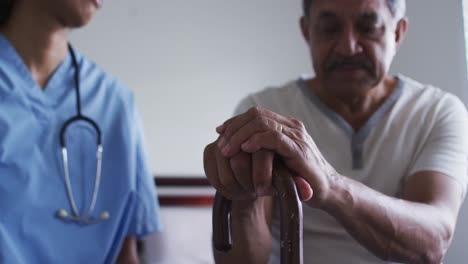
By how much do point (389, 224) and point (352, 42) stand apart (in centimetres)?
30

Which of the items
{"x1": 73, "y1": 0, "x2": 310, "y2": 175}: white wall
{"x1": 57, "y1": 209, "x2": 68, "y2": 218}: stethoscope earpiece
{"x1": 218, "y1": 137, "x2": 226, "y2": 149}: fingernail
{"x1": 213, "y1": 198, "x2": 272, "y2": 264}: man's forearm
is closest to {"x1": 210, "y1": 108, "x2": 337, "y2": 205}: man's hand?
{"x1": 218, "y1": 137, "x2": 226, "y2": 149}: fingernail

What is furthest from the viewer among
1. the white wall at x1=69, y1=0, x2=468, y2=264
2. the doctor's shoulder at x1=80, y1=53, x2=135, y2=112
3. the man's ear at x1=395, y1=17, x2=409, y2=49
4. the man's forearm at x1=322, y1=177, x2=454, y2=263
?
the white wall at x1=69, y1=0, x2=468, y2=264

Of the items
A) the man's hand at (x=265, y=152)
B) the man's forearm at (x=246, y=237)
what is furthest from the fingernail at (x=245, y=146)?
the man's forearm at (x=246, y=237)

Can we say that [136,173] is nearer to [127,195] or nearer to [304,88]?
[127,195]

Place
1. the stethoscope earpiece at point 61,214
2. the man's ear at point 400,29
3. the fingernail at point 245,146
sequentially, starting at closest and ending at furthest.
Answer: the fingernail at point 245,146 < the man's ear at point 400,29 < the stethoscope earpiece at point 61,214

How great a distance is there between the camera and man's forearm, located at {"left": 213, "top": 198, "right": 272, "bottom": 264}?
1.74ft

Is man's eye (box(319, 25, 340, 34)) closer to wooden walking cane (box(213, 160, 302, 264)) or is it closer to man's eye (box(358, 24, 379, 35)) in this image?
man's eye (box(358, 24, 379, 35))

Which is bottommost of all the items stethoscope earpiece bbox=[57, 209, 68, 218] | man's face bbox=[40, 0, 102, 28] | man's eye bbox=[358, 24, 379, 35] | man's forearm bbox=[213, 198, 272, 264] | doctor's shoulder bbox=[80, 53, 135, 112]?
stethoscope earpiece bbox=[57, 209, 68, 218]

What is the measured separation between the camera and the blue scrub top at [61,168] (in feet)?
2.77

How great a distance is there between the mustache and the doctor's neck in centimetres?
58

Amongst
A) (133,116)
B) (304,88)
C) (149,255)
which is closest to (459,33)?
(304,88)

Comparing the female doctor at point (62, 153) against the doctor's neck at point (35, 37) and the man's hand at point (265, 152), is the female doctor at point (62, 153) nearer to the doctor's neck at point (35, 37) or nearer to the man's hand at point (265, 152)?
the doctor's neck at point (35, 37)

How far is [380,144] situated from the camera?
28.2 inches

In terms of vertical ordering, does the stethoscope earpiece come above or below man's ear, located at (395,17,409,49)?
below
